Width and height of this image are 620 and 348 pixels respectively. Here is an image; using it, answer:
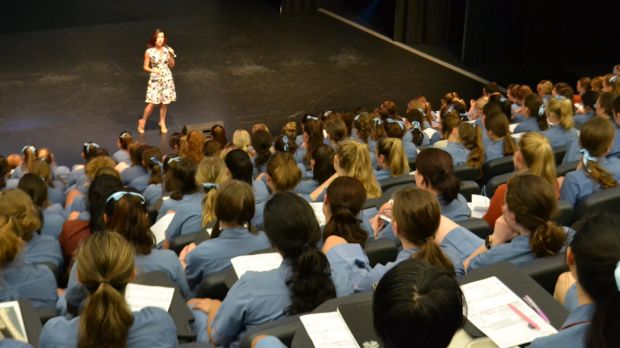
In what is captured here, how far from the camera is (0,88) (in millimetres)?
9859

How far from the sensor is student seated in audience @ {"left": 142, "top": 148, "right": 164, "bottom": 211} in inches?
212

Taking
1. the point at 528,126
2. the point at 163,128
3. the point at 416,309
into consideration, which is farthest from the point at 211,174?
the point at 163,128

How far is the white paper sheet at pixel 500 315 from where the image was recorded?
2.21 metres

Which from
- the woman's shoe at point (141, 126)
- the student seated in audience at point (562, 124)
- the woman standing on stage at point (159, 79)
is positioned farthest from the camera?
the woman's shoe at point (141, 126)

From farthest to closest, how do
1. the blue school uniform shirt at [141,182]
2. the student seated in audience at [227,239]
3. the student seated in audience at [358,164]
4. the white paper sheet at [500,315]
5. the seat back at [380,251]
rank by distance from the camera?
the blue school uniform shirt at [141,182] → the student seated in audience at [358,164] → the student seated in audience at [227,239] → the seat back at [380,251] → the white paper sheet at [500,315]

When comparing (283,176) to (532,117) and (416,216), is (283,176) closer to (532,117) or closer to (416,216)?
(416,216)

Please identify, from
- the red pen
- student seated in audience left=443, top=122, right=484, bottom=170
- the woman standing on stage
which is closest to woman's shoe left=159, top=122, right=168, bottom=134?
the woman standing on stage

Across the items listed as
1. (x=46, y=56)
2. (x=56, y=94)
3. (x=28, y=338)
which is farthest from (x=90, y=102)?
(x=28, y=338)

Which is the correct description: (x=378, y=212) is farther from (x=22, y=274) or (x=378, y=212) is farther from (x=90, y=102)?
(x=90, y=102)

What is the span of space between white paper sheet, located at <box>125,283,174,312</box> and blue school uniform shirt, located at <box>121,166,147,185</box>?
3144 millimetres

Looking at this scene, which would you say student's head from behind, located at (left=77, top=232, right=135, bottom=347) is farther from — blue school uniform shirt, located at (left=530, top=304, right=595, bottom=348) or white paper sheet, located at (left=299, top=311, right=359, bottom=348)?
blue school uniform shirt, located at (left=530, top=304, right=595, bottom=348)

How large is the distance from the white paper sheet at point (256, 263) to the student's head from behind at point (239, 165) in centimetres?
166

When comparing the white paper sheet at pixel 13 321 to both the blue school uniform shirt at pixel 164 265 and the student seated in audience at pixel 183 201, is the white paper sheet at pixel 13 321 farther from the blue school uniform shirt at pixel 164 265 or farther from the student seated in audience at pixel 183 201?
the student seated in audience at pixel 183 201

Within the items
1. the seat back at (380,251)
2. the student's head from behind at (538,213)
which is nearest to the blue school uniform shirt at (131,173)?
the seat back at (380,251)
